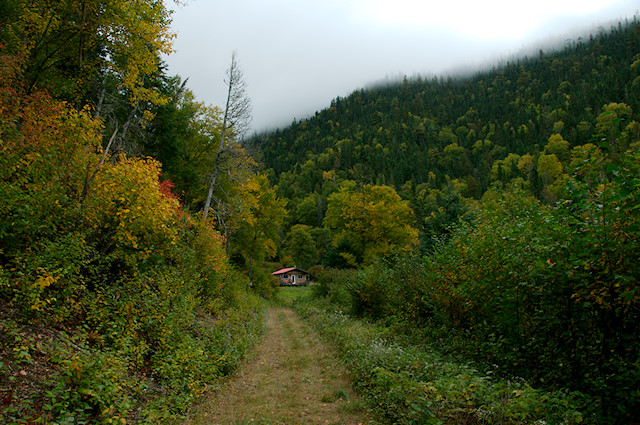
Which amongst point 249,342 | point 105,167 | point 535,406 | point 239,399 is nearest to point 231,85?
point 105,167

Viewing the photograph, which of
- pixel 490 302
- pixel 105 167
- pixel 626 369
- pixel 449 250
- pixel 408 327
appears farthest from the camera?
pixel 408 327

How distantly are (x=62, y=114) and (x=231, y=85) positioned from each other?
11.9 metres

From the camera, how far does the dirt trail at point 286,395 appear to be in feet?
18.8

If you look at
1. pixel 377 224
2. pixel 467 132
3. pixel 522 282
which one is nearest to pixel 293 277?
pixel 377 224

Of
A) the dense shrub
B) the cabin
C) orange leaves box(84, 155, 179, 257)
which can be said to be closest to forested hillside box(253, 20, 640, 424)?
the dense shrub

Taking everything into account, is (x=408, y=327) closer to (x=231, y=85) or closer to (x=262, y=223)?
(x=231, y=85)

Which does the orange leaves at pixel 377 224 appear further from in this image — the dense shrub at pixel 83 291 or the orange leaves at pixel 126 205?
the orange leaves at pixel 126 205

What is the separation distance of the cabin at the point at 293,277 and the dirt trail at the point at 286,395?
189 ft

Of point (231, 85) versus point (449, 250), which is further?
point (231, 85)

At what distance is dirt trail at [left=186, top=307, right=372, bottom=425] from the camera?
5.74 meters

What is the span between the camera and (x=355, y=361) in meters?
8.16

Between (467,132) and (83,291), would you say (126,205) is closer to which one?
(83,291)

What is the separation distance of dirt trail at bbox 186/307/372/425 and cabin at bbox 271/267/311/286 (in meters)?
57.6

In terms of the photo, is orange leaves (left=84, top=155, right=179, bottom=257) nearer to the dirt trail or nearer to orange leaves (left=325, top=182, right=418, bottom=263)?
the dirt trail
